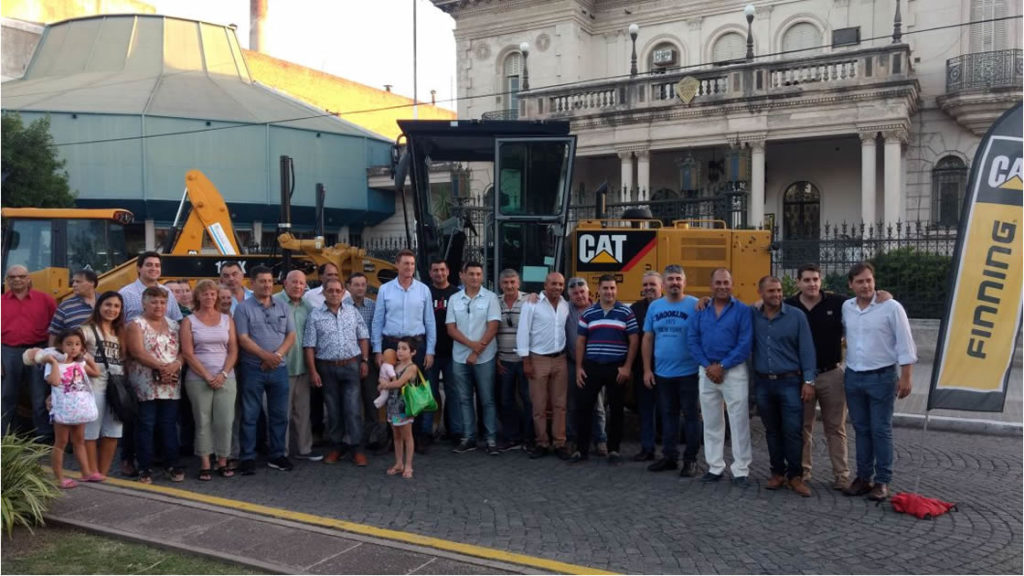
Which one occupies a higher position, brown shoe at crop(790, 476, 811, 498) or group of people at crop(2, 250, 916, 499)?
group of people at crop(2, 250, 916, 499)

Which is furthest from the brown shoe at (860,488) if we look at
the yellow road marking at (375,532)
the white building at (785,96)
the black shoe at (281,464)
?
the white building at (785,96)

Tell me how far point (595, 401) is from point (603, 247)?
268 centimetres

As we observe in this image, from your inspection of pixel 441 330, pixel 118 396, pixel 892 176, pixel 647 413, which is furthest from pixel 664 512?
pixel 892 176

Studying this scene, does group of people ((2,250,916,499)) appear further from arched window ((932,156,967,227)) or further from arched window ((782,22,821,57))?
arched window ((782,22,821,57))

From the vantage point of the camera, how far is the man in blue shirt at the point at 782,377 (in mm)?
6949

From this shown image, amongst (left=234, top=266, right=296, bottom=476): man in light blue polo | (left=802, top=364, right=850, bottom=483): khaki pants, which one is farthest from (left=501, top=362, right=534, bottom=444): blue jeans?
(left=802, top=364, right=850, bottom=483): khaki pants

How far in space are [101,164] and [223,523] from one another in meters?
28.8

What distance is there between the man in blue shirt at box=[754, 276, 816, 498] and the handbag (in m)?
5.57

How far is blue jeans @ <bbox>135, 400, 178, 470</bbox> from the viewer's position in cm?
727

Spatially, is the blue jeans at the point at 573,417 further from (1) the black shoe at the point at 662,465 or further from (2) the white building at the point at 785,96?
(2) the white building at the point at 785,96

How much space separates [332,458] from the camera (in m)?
8.12

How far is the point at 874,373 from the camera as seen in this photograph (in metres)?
6.73

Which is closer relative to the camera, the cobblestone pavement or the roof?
the cobblestone pavement

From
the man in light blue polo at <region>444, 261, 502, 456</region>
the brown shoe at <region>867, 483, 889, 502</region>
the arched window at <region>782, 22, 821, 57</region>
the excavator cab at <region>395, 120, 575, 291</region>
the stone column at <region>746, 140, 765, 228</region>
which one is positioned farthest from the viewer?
the arched window at <region>782, 22, 821, 57</region>
